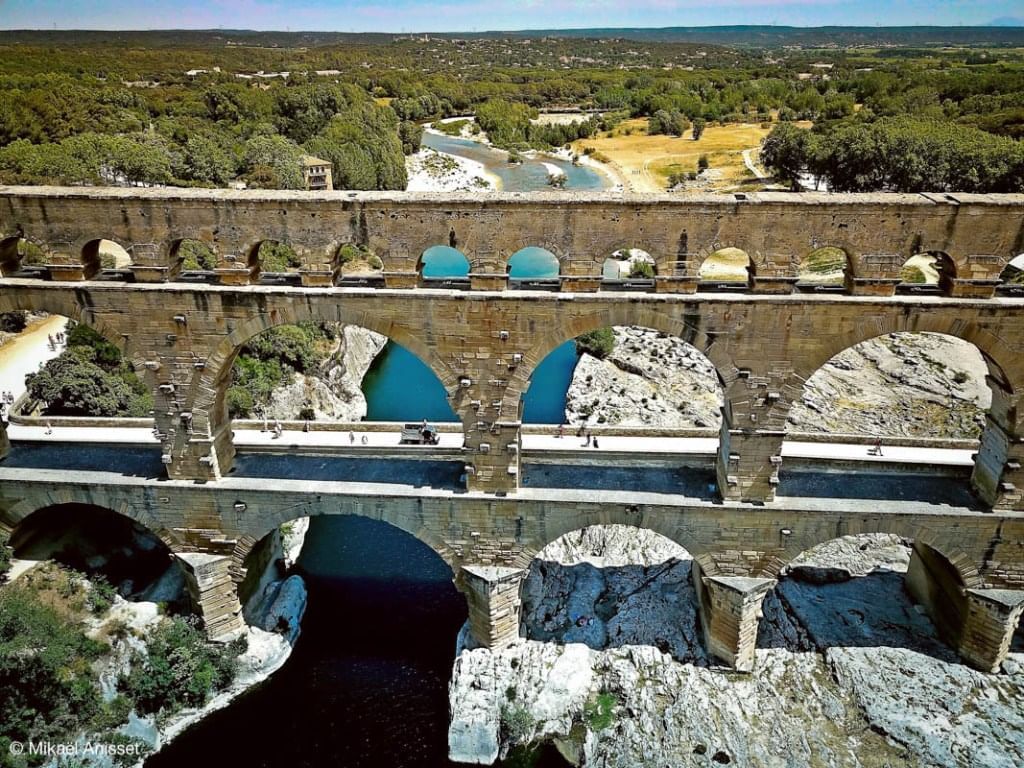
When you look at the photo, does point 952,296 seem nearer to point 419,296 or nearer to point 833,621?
point 833,621

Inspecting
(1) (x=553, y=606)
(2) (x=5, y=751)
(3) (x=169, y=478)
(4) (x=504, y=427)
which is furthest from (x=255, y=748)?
(4) (x=504, y=427)

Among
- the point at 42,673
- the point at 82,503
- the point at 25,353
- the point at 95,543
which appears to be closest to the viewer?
the point at 42,673

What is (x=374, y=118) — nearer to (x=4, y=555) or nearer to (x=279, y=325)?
(x=279, y=325)

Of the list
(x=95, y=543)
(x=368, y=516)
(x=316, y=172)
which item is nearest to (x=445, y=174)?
(x=316, y=172)

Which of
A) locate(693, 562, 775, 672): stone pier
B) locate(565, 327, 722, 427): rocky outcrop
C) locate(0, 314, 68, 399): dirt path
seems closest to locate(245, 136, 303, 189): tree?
locate(0, 314, 68, 399): dirt path

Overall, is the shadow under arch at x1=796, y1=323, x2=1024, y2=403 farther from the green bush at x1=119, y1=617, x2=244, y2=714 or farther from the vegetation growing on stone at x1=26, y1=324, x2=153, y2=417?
the vegetation growing on stone at x1=26, y1=324, x2=153, y2=417

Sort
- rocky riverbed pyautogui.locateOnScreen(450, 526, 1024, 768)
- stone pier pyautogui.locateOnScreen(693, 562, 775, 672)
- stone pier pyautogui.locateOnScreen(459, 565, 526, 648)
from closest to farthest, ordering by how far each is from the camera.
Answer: rocky riverbed pyautogui.locateOnScreen(450, 526, 1024, 768) < stone pier pyautogui.locateOnScreen(693, 562, 775, 672) < stone pier pyautogui.locateOnScreen(459, 565, 526, 648)
